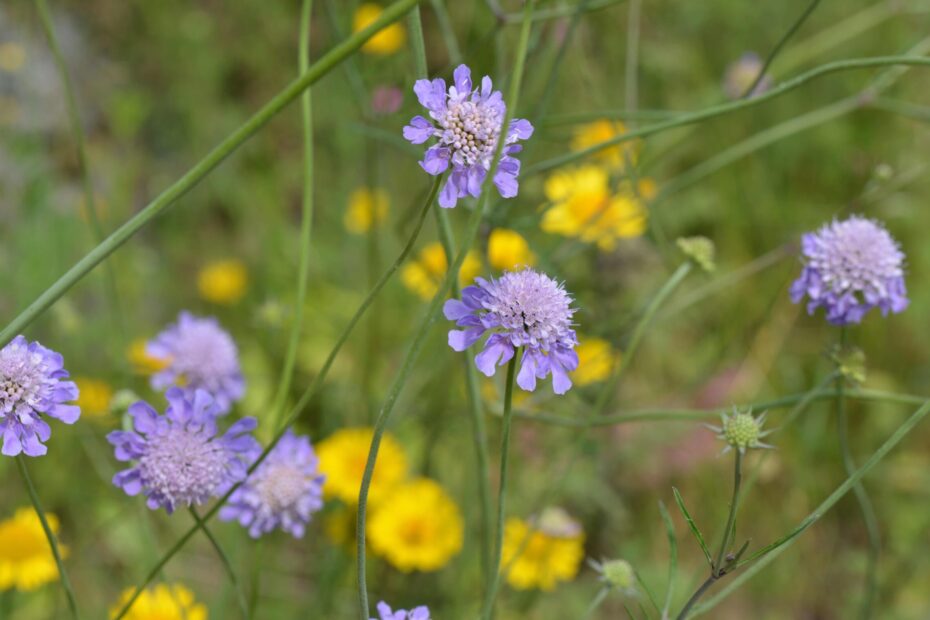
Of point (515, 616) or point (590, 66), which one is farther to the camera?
point (590, 66)

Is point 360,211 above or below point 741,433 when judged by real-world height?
above

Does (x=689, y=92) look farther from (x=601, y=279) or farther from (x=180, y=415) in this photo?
(x=180, y=415)

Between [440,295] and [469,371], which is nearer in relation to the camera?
[440,295]

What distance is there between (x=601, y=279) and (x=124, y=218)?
1285 millimetres

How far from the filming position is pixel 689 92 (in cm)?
261

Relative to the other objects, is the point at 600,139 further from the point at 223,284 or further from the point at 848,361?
the point at 848,361

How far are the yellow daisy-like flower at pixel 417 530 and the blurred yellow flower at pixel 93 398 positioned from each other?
0.51 meters

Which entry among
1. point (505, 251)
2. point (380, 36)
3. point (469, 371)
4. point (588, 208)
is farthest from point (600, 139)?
point (469, 371)

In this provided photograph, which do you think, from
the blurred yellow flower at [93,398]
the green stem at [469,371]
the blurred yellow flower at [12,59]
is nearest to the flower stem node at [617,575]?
the green stem at [469,371]

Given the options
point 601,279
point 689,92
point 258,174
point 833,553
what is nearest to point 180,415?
point 601,279

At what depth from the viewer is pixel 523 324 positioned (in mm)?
753

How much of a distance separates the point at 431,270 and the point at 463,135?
95 cm

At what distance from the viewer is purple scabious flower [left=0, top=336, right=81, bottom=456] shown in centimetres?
Result: 75

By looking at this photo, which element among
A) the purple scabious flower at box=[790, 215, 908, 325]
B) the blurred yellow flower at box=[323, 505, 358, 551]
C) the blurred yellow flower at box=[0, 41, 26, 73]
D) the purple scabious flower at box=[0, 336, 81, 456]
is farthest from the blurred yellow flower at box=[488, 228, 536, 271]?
the blurred yellow flower at box=[0, 41, 26, 73]
